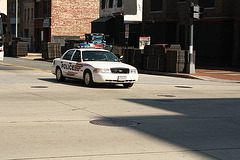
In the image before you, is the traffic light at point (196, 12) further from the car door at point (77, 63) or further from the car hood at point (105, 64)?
the car hood at point (105, 64)

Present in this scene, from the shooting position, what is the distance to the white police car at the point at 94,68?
57.3 feet

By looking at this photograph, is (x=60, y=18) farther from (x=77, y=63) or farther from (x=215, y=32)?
(x=77, y=63)

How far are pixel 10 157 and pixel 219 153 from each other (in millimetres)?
3131

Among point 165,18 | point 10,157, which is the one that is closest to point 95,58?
point 10,157

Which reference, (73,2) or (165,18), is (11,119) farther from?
(73,2)

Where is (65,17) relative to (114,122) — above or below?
above

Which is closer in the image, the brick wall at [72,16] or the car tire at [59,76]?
the car tire at [59,76]

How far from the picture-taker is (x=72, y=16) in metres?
68.1

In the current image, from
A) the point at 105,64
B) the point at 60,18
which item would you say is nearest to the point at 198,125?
the point at 105,64

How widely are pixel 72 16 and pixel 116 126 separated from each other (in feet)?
197

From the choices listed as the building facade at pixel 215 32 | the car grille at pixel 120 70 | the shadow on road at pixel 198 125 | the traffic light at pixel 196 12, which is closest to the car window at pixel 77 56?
the car grille at pixel 120 70

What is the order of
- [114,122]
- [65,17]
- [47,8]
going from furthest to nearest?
[47,8] < [65,17] < [114,122]

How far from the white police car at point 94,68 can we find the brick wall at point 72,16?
47373mm

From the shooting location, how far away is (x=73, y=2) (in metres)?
68.0
